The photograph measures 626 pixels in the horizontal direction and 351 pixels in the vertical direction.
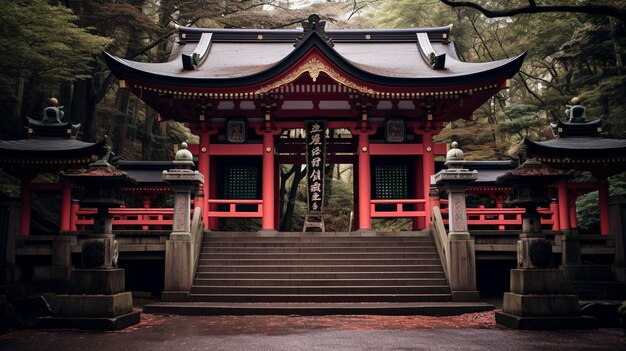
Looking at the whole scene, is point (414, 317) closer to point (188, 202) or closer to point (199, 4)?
point (188, 202)

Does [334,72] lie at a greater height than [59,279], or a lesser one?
greater

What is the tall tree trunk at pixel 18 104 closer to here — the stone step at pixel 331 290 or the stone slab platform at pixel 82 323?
the stone step at pixel 331 290

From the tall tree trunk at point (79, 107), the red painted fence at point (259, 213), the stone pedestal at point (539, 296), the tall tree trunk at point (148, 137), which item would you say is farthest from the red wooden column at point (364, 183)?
the tall tree trunk at point (148, 137)

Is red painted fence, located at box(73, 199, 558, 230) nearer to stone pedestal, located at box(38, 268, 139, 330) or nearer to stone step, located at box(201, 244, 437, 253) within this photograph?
stone step, located at box(201, 244, 437, 253)

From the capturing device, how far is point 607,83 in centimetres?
1659

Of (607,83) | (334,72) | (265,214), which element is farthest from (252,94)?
(607,83)

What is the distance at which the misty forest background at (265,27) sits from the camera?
608 inches

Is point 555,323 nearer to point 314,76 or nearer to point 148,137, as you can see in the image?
point 314,76

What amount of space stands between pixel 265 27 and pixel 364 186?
13.0 meters

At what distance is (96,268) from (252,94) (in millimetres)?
7123

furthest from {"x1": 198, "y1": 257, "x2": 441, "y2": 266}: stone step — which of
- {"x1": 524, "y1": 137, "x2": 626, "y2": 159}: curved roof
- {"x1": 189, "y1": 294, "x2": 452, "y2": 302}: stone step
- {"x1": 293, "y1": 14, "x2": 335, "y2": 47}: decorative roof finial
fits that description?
{"x1": 293, "y1": 14, "x2": 335, "y2": 47}: decorative roof finial

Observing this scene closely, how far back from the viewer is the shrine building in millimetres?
13820

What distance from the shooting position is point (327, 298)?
10773mm

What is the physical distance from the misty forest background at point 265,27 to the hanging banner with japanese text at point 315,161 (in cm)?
647
